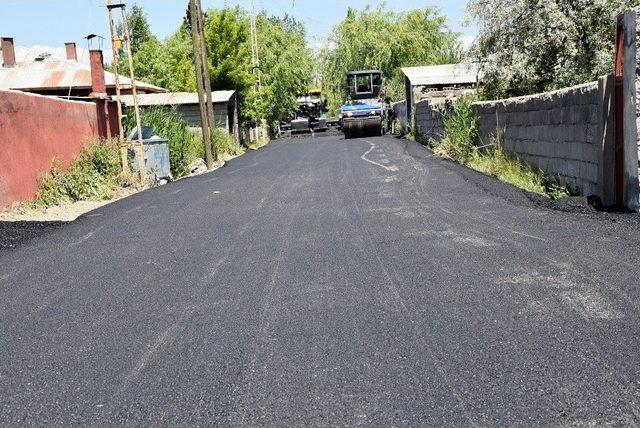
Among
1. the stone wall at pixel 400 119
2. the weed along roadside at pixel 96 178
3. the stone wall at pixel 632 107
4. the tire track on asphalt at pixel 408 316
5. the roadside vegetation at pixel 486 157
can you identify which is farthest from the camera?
the stone wall at pixel 400 119

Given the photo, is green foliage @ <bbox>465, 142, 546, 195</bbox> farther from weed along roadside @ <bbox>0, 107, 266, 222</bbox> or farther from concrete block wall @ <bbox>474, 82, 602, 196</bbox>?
weed along roadside @ <bbox>0, 107, 266, 222</bbox>

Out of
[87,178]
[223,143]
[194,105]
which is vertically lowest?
[223,143]

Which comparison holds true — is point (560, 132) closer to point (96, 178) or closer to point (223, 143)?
point (96, 178)

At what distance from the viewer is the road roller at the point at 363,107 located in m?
43.6

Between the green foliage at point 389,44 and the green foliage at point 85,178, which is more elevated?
the green foliage at point 389,44

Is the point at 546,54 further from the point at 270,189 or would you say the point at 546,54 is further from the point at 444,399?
the point at 444,399

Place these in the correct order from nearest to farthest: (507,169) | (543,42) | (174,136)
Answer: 1. (507,169)
2. (543,42)
3. (174,136)

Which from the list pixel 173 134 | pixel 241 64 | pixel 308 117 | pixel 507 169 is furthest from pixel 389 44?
pixel 507 169

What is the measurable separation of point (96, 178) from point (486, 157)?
31.0 feet

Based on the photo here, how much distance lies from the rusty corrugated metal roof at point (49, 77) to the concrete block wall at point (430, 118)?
11158 millimetres

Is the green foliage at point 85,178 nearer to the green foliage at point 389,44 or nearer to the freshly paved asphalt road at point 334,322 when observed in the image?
the freshly paved asphalt road at point 334,322

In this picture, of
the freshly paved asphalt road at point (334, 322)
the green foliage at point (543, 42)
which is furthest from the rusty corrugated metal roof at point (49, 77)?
the freshly paved asphalt road at point (334, 322)

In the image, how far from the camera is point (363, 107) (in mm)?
43750

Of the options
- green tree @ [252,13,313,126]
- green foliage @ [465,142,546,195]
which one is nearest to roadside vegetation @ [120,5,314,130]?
green tree @ [252,13,313,126]
